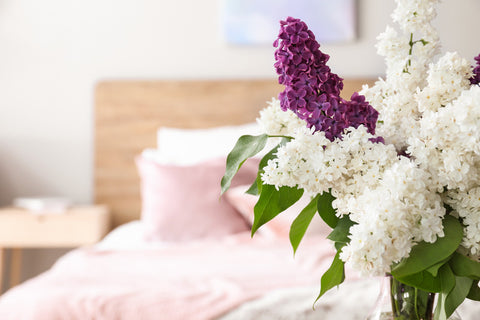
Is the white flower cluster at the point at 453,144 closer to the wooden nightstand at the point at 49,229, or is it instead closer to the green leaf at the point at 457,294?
the green leaf at the point at 457,294

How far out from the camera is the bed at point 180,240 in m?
1.61

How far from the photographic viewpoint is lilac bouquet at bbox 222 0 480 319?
69 cm

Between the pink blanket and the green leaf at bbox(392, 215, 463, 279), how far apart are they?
908 mm

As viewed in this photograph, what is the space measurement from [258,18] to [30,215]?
1.57 m

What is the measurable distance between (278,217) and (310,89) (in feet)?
6.01

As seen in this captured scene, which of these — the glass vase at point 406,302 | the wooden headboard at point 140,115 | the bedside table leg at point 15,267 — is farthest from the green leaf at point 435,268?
the bedside table leg at point 15,267

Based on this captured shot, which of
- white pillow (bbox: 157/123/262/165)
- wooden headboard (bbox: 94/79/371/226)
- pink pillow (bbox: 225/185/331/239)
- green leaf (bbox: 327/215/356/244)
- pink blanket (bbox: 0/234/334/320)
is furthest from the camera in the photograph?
wooden headboard (bbox: 94/79/371/226)

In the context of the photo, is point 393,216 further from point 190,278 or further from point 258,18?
point 258,18

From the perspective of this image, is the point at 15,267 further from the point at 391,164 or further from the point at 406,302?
the point at 391,164

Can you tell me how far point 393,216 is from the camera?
680 mm

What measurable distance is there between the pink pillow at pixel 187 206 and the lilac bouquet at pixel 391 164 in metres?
1.81

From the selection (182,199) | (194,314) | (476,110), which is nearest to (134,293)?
(194,314)

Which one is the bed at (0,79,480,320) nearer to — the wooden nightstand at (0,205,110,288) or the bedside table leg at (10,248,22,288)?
the wooden nightstand at (0,205,110,288)

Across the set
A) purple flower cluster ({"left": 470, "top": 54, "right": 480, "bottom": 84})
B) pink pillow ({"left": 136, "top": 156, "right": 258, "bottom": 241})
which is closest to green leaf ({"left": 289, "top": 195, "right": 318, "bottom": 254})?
purple flower cluster ({"left": 470, "top": 54, "right": 480, "bottom": 84})
